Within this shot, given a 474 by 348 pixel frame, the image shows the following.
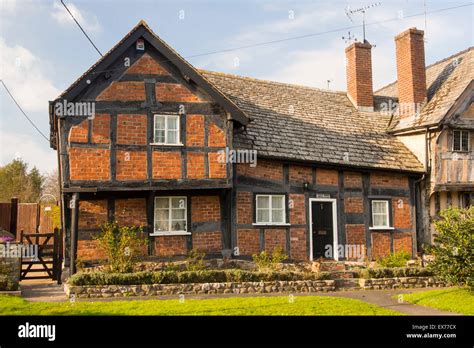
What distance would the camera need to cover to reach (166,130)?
1548 cm

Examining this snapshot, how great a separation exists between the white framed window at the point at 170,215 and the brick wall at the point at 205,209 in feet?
0.94

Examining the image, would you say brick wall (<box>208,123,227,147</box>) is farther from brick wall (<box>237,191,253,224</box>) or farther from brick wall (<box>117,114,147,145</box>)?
brick wall (<box>117,114,147,145</box>)

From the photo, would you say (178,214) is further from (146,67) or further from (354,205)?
(354,205)

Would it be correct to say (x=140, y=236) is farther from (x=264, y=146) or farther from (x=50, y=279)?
(x=264, y=146)

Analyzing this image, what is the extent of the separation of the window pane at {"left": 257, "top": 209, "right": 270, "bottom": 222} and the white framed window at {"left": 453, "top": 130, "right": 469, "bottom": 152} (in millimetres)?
7962

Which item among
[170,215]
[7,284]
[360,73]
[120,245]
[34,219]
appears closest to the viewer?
[7,284]

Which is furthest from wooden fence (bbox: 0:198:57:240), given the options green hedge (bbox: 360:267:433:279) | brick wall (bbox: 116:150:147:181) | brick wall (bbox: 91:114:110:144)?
green hedge (bbox: 360:267:433:279)

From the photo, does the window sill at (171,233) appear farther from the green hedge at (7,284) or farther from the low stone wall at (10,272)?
the green hedge at (7,284)

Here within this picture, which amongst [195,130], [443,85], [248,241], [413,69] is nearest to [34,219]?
[195,130]

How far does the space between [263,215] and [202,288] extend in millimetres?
4468

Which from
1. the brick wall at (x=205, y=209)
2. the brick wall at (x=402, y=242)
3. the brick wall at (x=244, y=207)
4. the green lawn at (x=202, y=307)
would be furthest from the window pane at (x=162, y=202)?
the brick wall at (x=402, y=242)

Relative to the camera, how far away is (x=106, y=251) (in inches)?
572
